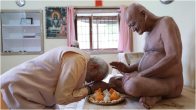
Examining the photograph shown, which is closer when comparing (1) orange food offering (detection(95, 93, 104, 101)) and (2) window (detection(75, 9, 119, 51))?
(1) orange food offering (detection(95, 93, 104, 101))

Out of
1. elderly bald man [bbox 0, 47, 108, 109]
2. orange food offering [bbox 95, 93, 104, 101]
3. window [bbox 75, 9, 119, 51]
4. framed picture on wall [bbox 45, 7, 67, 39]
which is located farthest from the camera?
window [bbox 75, 9, 119, 51]

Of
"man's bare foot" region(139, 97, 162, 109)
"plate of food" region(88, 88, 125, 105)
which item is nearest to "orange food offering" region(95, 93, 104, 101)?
"plate of food" region(88, 88, 125, 105)

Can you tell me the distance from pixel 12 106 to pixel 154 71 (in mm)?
1146

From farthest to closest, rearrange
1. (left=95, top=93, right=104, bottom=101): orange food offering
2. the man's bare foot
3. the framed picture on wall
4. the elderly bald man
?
the framed picture on wall < (left=95, top=93, right=104, bottom=101): orange food offering < the man's bare foot < the elderly bald man

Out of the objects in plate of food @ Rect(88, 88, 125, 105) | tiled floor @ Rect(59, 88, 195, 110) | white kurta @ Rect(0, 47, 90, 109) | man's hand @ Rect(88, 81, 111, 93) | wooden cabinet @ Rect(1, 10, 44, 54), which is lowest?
tiled floor @ Rect(59, 88, 195, 110)

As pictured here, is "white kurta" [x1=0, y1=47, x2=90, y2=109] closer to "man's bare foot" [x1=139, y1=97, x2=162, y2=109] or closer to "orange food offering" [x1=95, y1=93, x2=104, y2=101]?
"orange food offering" [x1=95, y1=93, x2=104, y2=101]

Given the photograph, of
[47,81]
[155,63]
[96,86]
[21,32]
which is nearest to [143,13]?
[155,63]

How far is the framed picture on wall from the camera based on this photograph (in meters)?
5.55

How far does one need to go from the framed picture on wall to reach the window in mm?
333

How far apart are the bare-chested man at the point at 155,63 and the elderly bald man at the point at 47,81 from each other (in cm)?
54

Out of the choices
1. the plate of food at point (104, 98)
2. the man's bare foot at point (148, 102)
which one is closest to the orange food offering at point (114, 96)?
the plate of food at point (104, 98)

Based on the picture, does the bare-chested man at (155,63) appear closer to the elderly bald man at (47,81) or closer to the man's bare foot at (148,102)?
the man's bare foot at (148,102)

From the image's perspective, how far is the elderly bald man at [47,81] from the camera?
1576 mm

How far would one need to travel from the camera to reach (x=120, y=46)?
551 cm
